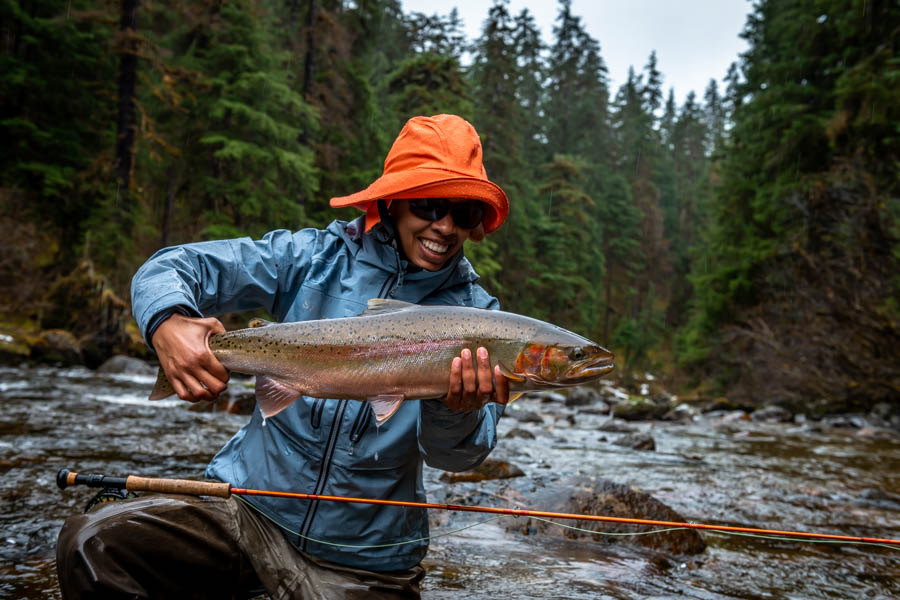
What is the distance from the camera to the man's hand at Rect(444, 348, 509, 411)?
263 cm

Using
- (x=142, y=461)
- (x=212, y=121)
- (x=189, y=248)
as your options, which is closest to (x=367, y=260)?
(x=189, y=248)

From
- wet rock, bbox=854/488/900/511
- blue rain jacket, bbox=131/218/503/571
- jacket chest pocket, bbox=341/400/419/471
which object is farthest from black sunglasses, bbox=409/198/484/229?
wet rock, bbox=854/488/900/511

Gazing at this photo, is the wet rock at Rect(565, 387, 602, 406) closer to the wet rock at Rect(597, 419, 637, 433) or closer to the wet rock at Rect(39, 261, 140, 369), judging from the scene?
Answer: the wet rock at Rect(597, 419, 637, 433)

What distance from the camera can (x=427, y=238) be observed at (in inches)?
122

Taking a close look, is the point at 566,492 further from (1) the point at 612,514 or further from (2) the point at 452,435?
(2) the point at 452,435

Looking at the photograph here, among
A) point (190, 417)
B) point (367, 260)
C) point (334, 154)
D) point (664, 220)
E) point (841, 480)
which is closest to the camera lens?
point (367, 260)

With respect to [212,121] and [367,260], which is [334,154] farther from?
Result: [367,260]

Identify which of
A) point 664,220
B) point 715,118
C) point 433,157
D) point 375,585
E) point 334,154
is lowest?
point 375,585

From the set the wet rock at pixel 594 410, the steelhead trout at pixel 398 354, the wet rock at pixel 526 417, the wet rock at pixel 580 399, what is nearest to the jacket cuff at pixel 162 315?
the steelhead trout at pixel 398 354

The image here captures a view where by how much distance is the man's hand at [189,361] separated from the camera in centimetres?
235

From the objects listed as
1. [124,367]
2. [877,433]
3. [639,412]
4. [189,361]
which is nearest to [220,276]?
[189,361]

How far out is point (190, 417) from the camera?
9.48 metres

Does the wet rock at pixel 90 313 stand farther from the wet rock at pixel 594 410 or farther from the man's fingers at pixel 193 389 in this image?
the man's fingers at pixel 193 389

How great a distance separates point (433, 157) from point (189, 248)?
1.14 meters
